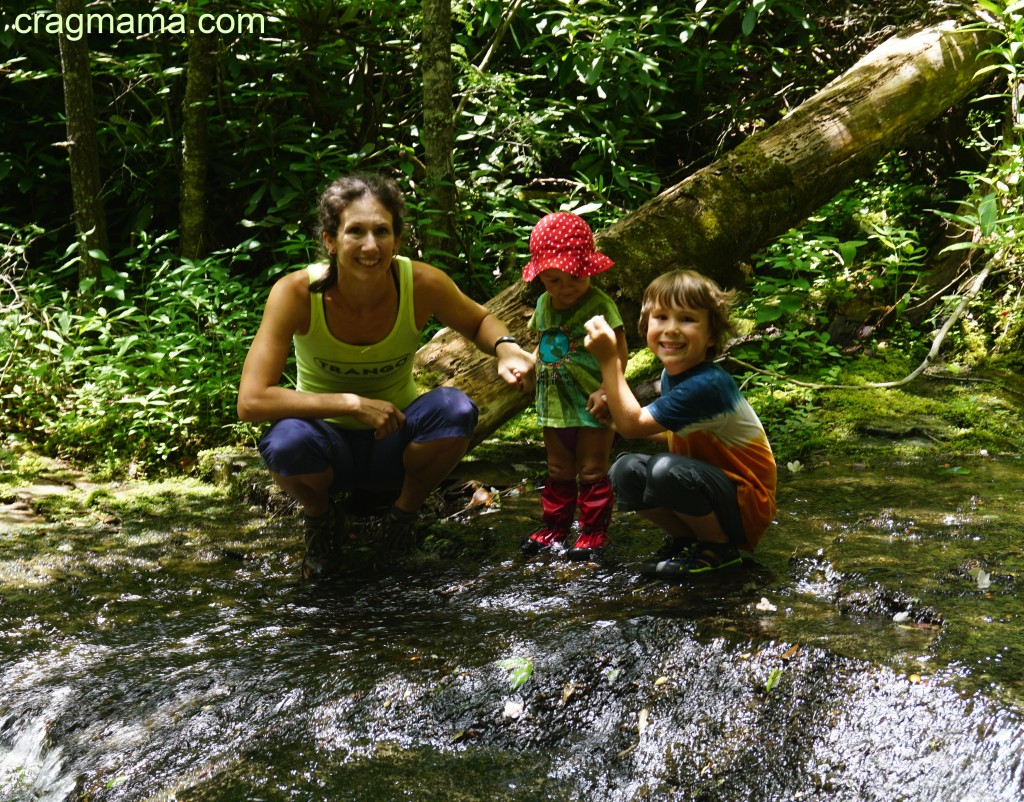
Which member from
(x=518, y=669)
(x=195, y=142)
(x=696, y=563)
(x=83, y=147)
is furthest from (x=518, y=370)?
(x=83, y=147)

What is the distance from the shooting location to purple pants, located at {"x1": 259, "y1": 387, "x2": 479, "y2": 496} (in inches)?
131

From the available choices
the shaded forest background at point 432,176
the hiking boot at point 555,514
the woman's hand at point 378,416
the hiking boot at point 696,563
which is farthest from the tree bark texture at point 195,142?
the hiking boot at point 696,563

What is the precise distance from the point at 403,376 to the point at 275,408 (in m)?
0.57

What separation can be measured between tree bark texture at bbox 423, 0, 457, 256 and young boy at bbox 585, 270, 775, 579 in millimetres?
2613

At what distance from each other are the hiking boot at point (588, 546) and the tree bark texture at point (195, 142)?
4.20 meters

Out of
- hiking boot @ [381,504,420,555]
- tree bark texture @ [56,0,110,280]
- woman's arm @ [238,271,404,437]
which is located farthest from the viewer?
tree bark texture @ [56,0,110,280]

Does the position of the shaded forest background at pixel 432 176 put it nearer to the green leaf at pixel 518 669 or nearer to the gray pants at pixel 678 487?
the gray pants at pixel 678 487

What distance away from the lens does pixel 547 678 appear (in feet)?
7.86

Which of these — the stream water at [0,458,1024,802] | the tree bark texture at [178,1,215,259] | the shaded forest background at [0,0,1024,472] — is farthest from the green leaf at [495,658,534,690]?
the tree bark texture at [178,1,215,259]

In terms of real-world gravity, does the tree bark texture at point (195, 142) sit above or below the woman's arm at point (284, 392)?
above

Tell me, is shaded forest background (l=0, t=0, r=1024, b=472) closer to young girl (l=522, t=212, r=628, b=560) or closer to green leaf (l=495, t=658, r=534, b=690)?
young girl (l=522, t=212, r=628, b=560)

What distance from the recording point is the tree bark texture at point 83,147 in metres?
6.09

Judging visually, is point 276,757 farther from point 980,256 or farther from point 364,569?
point 980,256

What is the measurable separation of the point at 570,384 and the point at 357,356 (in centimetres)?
76
